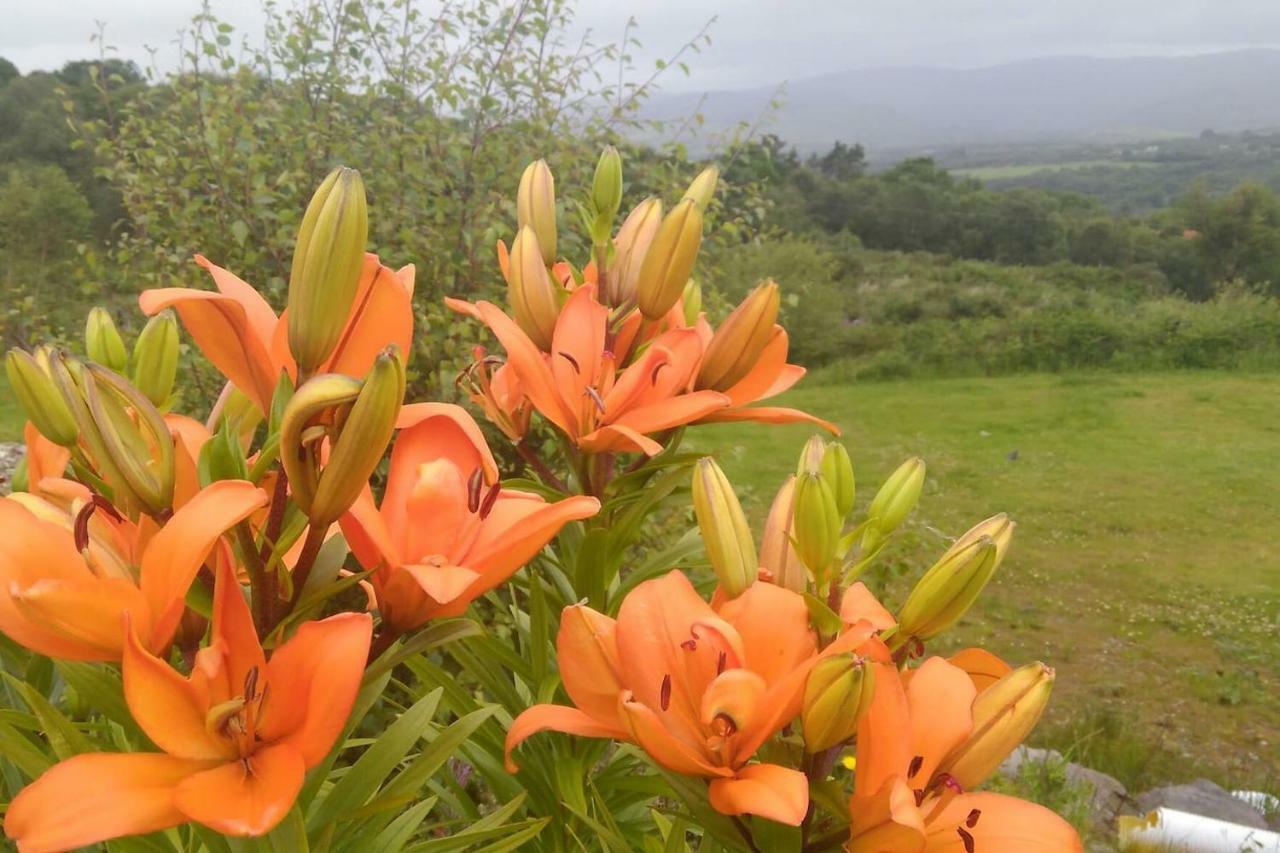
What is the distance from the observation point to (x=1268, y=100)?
103812 millimetres

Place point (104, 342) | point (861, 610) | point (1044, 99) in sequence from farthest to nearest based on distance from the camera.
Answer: point (1044, 99) → point (104, 342) → point (861, 610)

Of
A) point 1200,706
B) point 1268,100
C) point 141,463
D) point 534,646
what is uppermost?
point 1268,100

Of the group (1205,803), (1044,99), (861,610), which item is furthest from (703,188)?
(1044,99)

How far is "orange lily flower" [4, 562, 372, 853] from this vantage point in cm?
44

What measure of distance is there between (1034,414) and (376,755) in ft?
29.2

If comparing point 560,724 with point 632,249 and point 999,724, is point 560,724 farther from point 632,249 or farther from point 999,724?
point 632,249

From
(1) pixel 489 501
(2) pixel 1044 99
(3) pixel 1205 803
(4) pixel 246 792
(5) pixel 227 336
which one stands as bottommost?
(3) pixel 1205 803

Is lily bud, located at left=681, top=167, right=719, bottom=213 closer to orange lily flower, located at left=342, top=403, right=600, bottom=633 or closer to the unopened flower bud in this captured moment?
the unopened flower bud

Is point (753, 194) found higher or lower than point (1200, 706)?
higher

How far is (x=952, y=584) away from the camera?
0.64 m

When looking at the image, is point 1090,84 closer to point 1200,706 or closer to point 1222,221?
point 1222,221

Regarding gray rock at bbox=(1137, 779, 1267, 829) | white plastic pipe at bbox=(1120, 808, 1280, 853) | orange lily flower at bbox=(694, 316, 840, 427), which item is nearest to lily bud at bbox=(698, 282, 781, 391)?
orange lily flower at bbox=(694, 316, 840, 427)

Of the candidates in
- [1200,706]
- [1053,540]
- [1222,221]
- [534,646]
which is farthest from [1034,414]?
[1222,221]

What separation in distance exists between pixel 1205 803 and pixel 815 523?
3010mm
